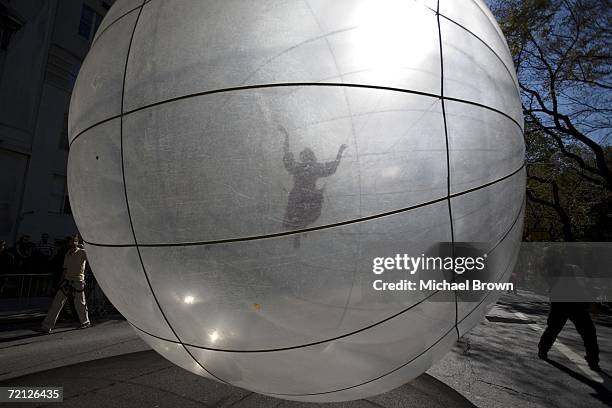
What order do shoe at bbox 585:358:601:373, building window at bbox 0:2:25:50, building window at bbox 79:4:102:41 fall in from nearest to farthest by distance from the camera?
1. shoe at bbox 585:358:601:373
2. building window at bbox 0:2:25:50
3. building window at bbox 79:4:102:41

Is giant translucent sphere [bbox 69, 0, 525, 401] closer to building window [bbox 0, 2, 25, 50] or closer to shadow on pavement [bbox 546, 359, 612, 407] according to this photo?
shadow on pavement [bbox 546, 359, 612, 407]

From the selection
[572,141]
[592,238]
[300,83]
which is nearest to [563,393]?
[300,83]

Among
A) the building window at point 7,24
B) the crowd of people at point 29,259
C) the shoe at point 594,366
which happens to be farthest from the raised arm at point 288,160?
the building window at point 7,24

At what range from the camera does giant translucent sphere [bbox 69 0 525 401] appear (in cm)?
145

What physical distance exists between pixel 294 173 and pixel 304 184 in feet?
0.18

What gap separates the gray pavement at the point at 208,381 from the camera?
9.81 ft

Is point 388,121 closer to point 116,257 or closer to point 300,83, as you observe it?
point 300,83

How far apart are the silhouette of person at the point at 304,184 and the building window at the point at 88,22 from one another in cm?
1938

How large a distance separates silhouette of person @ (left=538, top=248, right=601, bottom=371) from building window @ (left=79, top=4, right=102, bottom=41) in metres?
19.0

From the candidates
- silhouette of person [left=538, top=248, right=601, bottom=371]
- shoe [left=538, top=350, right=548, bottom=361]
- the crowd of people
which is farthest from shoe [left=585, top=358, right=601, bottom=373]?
the crowd of people

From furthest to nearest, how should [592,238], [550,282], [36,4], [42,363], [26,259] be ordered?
1. [592,238]
2. [36,4]
3. [26,259]
4. [550,282]
5. [42,363]

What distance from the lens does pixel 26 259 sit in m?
10.9

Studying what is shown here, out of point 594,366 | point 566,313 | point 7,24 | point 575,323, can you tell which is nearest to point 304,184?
point 594,366

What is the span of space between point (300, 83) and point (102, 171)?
3.14 ft
